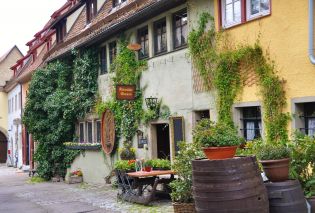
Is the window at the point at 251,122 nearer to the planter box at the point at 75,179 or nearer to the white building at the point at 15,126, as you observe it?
the planter box at the point at 75,179

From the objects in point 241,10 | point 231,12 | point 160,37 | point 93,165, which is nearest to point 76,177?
point 93,165

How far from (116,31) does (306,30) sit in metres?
8.48

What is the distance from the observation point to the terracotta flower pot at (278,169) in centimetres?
671

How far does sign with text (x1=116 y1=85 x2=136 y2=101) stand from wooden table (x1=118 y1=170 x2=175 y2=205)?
116 inches

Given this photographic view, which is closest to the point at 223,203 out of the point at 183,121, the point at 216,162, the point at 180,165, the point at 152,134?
the point at 216,162

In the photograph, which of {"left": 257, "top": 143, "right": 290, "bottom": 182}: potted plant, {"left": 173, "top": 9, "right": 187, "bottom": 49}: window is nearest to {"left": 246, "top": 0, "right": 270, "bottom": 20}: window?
{"left": 173, "top": 9, "right": 187, "bottom": 49}: window

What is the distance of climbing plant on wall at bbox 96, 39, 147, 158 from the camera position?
15508 millimetres

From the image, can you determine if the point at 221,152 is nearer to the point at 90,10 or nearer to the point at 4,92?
Answer: the point at 90,10

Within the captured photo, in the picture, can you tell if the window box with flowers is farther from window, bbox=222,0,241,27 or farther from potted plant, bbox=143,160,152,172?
window, bbox=222,0,241,27

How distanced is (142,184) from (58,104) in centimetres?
924

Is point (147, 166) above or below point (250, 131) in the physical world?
below

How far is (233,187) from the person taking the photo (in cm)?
617

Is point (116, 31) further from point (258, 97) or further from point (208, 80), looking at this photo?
point (258, 97)

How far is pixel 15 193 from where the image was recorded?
59.0 feet
